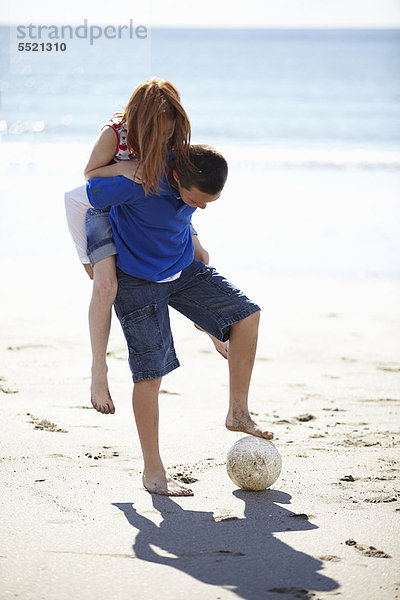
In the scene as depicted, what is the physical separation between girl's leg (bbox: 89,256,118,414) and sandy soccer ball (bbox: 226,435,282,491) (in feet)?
2.10

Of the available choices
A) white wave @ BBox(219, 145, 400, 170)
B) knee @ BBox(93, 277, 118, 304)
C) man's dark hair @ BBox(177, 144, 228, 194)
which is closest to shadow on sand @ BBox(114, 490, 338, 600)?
knee @ BBox(93, 277, 118, 304)

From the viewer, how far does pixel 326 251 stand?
9.95 meters

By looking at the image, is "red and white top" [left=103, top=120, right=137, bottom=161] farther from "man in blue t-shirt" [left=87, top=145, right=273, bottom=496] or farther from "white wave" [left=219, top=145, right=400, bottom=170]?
"white wave" [left=219, top=145, right=400, bottom=170]

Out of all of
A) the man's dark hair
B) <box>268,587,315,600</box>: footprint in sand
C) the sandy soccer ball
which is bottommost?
<box>268,587,315,600</box>: footprint in sand

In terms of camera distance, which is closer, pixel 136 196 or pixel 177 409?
pixel 136 196

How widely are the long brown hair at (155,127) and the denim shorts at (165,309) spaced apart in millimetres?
507

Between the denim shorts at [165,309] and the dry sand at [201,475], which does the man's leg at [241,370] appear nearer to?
the denim shorts at [165,309]

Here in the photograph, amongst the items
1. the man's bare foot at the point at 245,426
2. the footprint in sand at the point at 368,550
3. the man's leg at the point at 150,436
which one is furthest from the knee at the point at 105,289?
the footprint in sand at the point at 368,550

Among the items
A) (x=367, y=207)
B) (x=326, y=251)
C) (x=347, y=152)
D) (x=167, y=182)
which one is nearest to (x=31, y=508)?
(x=167, y=182)

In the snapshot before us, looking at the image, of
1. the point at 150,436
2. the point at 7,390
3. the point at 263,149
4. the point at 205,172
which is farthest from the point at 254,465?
the point at 263,149

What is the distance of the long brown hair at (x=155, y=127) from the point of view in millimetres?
3324

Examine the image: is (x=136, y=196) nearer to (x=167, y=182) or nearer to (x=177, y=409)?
(x=167, y=182)

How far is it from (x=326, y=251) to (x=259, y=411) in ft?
17.9

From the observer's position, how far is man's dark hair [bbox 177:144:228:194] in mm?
3277
